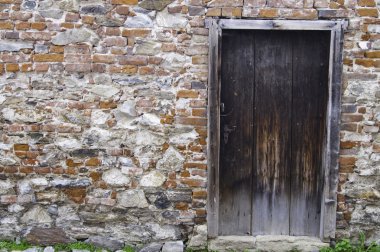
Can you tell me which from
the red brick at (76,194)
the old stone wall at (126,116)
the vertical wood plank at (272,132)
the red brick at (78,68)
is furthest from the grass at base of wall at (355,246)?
the red brick at (78,68)

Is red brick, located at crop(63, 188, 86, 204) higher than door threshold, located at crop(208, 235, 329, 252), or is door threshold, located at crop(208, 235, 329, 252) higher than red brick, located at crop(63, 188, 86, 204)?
red brick, located at crop(63, 188, 86, 204)

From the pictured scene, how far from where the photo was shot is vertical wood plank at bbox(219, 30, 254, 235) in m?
4.23

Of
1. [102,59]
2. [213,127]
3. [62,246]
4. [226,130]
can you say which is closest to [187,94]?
[213,127]

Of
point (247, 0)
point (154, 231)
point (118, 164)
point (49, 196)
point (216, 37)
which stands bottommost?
point (154, 231)

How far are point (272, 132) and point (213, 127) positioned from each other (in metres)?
0.56

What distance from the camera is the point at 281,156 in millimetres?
4320

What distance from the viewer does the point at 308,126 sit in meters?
4.29

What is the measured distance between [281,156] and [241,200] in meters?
0.53

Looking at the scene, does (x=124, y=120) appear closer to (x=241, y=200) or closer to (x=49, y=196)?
(x=49, y=196)

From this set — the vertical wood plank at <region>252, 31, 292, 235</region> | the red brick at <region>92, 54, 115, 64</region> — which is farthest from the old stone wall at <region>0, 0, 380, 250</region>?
the vertical wood plank at <region>252, 31, 292, 235</region>

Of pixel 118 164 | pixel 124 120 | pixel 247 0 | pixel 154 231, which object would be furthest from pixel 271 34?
pixel 154 231

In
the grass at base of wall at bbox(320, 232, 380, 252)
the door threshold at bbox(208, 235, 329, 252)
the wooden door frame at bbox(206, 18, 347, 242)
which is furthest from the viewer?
the door threshold at bbox(208, 235, 329, 252)

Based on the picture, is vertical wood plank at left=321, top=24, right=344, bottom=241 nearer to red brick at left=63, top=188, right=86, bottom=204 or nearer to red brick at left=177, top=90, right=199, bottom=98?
red brick at left=177, top=90, right=199, bottom=98

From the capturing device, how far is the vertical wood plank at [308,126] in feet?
13.8
